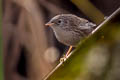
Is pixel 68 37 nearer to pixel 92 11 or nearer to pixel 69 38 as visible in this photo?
pixel 69 38

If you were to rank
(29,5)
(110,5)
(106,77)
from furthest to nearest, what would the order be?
(110,5), (29,5), (106,77)

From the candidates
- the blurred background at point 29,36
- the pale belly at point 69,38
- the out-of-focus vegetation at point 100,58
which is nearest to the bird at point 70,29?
the pale belly at point 69,38

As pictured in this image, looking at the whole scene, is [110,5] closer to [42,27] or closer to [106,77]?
[42,27]

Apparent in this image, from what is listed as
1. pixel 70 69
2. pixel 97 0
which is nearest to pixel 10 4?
pixel 97 0

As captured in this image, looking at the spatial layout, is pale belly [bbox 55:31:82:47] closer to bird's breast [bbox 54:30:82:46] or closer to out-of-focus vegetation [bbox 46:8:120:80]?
bird's breast [bbox 54:30:82:46]

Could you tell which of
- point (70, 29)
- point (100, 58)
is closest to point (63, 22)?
point (70, 29)

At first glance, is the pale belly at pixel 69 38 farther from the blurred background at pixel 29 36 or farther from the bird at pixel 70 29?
the blurred background at pixel 29 36
